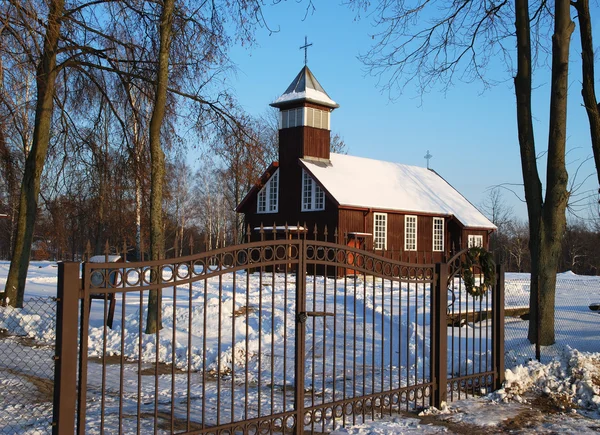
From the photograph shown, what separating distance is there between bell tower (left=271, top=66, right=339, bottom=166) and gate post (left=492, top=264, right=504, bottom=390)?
22.7 metres

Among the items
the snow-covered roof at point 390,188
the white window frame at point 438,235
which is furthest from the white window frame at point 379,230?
the white window frame at point 438,235

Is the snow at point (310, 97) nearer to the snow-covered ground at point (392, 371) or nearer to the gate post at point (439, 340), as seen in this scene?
the snow-covered ground at point (392, 371)

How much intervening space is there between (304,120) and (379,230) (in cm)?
695

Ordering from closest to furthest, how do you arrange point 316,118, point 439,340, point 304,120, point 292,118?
point 439,340 → point 304,120 → point 316,118 → point 292,118

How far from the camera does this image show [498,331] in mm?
9039

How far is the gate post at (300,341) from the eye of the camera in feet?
20.5

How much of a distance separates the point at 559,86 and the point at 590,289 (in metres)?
14.9

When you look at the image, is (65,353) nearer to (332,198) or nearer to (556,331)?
(556,331)

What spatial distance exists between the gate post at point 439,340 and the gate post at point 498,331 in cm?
144

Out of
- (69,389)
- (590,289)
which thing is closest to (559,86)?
(69,389)

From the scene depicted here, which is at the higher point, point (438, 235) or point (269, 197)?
point (269, 197)

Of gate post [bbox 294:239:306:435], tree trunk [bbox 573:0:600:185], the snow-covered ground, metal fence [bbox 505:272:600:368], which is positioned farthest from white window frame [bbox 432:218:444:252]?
gate post [bbox 294:239:306:435]

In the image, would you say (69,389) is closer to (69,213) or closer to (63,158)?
(63,158)

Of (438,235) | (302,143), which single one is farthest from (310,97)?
(438,235)
